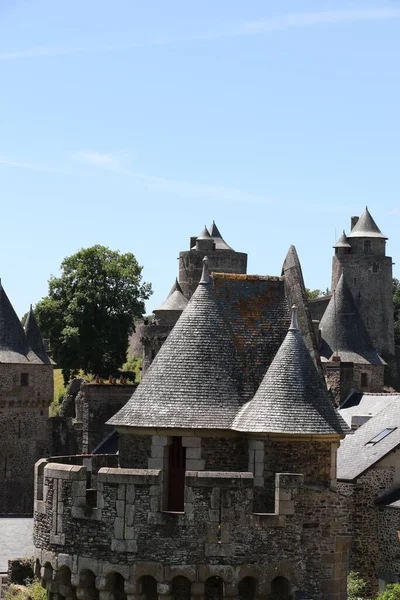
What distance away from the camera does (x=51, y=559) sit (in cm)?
1788

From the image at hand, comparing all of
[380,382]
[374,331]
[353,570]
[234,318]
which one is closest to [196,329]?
[234,318]

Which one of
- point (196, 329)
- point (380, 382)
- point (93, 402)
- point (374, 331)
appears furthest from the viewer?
point (374, 331)

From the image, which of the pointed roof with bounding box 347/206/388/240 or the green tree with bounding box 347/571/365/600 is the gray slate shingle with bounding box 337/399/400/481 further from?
the pointed roof with bounding box 347/206/388/240

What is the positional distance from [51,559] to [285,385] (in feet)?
12.5

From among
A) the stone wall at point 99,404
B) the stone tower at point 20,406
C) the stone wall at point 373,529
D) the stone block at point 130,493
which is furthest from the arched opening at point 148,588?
the stone tower at point 20,406

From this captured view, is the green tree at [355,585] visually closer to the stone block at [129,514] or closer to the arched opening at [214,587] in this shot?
the arched opening at [214,587]

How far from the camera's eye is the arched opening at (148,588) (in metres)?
17.0

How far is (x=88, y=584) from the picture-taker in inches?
689

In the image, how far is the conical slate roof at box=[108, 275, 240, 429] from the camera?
18094 mm

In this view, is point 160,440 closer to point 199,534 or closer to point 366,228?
point 199,534

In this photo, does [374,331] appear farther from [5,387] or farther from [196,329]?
[196,329]

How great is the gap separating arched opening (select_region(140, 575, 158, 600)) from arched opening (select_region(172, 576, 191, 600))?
24cm

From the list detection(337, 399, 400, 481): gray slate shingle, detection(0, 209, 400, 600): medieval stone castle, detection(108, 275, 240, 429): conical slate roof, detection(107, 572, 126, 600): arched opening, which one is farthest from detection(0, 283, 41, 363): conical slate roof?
detection(107, 572, 126, 600): arched opening

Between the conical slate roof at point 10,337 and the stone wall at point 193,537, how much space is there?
44904mm
